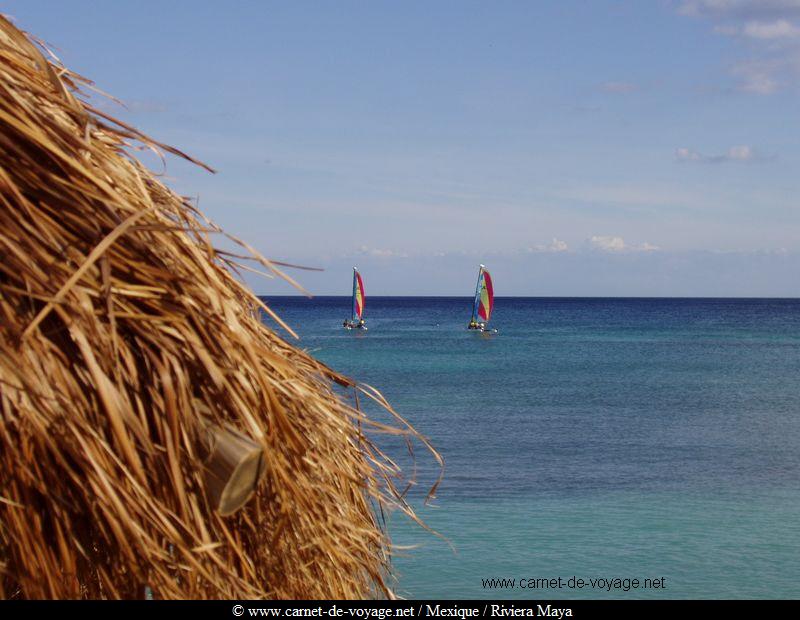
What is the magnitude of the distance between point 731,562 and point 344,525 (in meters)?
10.8

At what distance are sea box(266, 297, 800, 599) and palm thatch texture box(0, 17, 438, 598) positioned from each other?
100 centimetres

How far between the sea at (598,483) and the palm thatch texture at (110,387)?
999 millimetres

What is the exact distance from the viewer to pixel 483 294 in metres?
59.5

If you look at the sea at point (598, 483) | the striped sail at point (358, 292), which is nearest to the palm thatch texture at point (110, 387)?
the sea at point (598, 483)

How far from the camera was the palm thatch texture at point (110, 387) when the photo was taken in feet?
5.94

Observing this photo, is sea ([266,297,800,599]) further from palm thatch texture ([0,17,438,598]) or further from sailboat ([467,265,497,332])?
sailboat ([467,265,497,332])

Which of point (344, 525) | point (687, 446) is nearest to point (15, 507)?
point (344, 525)

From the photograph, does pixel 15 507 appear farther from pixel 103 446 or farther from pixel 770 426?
pixel 770 426

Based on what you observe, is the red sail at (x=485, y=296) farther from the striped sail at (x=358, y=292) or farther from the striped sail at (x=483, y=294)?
the striped sail at (x=358, y=292)

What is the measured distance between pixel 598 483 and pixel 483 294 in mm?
43667

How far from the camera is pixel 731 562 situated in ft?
38.9
